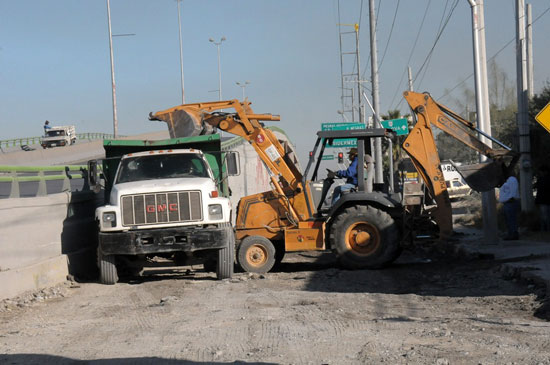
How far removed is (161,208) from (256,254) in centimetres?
243

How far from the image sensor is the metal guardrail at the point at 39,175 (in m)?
11.6

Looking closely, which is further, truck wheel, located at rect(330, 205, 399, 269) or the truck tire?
truck wheel, located at rect(330, 205, 399, 269)

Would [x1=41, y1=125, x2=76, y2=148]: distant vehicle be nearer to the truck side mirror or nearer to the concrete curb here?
the truck side mirror

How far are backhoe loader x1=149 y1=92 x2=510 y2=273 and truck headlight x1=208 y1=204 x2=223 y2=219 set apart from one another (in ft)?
4.99

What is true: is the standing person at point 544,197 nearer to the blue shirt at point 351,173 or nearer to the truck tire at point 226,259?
the blue shirt at point 351,173

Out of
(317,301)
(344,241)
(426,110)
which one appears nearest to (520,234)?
(426,110)

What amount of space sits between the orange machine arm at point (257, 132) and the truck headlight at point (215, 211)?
1921 millimetres

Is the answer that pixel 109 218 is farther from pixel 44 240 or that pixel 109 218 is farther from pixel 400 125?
pixel 400 125

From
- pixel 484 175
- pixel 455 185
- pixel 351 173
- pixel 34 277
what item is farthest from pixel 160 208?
pixel 455 185

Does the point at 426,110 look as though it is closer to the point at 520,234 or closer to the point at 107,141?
the point at 520,234

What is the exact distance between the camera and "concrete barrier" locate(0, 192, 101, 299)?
1091cm

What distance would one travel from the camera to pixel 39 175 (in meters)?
13.0

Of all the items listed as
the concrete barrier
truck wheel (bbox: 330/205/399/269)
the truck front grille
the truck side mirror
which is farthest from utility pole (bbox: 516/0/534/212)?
the concrete barrier

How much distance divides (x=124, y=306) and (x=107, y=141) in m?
5.11
